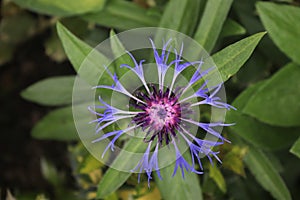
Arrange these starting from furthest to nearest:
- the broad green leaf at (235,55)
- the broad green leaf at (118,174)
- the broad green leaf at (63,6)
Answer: the broad green leaf at (63,6)
the broad green leaf at (118,174)
the broad green leaf at (235,55)

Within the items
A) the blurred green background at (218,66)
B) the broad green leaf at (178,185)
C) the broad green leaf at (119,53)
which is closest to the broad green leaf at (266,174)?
the blurred green background at (218,66)

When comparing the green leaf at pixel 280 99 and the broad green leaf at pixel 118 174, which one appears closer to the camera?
the broad green leaf at pixel 118 174

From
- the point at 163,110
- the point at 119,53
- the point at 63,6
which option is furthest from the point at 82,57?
the point at 63,6

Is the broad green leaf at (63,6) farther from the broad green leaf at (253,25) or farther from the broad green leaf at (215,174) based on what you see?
the broad green leaf at (215,174)

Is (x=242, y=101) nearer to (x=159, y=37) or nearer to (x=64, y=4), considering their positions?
(x=159, y=37)

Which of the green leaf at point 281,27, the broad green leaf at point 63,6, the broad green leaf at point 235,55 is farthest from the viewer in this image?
the broad green leaf at point 63,6

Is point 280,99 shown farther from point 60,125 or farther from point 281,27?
point 60,125

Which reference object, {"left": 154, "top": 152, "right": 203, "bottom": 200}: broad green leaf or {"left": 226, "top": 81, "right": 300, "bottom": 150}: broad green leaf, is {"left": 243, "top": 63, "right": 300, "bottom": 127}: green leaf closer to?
{"left": 226, "top": 81, "right": 300, "bottom": 150}: broad green leaf

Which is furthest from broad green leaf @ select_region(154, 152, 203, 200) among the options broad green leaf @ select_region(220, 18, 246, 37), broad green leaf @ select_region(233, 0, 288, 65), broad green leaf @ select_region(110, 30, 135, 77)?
broad green leaf @ select_region(233, 0, 288, 65)
